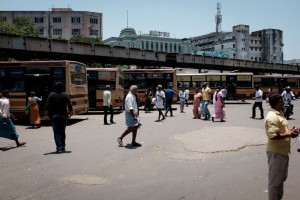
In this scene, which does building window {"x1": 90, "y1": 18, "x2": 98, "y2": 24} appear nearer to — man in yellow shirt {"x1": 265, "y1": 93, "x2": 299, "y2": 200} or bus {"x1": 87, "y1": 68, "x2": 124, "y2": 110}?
bus {"x1": 87, "y1": 68, "x2": 124, "y2": 110}

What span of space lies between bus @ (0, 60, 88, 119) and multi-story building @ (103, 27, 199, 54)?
105622mm

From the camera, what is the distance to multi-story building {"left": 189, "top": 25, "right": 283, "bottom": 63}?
116 meters

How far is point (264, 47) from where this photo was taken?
397 ft

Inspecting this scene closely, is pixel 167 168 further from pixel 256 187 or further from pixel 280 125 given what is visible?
pixel 280 125

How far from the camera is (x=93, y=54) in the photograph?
3844cm

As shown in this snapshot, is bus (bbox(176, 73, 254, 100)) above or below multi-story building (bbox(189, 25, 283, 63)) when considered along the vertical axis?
below

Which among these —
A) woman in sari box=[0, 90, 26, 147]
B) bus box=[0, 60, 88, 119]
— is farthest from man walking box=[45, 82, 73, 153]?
bus box=[0, 60, 88, 119]

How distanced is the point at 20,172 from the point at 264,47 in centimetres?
12429

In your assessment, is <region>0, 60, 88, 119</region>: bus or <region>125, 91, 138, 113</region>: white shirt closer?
<region>125, 91, 138, 113</region>: white shirt

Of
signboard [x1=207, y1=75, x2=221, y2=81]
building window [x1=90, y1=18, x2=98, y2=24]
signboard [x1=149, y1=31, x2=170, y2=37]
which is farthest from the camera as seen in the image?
signboard [x1=149, y1=31, x2=170, y2=37]

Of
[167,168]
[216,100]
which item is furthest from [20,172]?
[216,100]

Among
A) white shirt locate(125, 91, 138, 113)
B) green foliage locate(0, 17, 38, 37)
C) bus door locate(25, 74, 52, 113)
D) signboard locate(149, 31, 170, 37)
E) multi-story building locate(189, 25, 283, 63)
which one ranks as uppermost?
signboard locate(149, 31, 170, 37)

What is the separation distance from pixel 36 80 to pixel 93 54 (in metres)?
23.2

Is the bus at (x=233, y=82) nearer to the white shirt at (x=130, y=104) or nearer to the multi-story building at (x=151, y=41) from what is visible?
the white shirt at (x=130, y=104)
